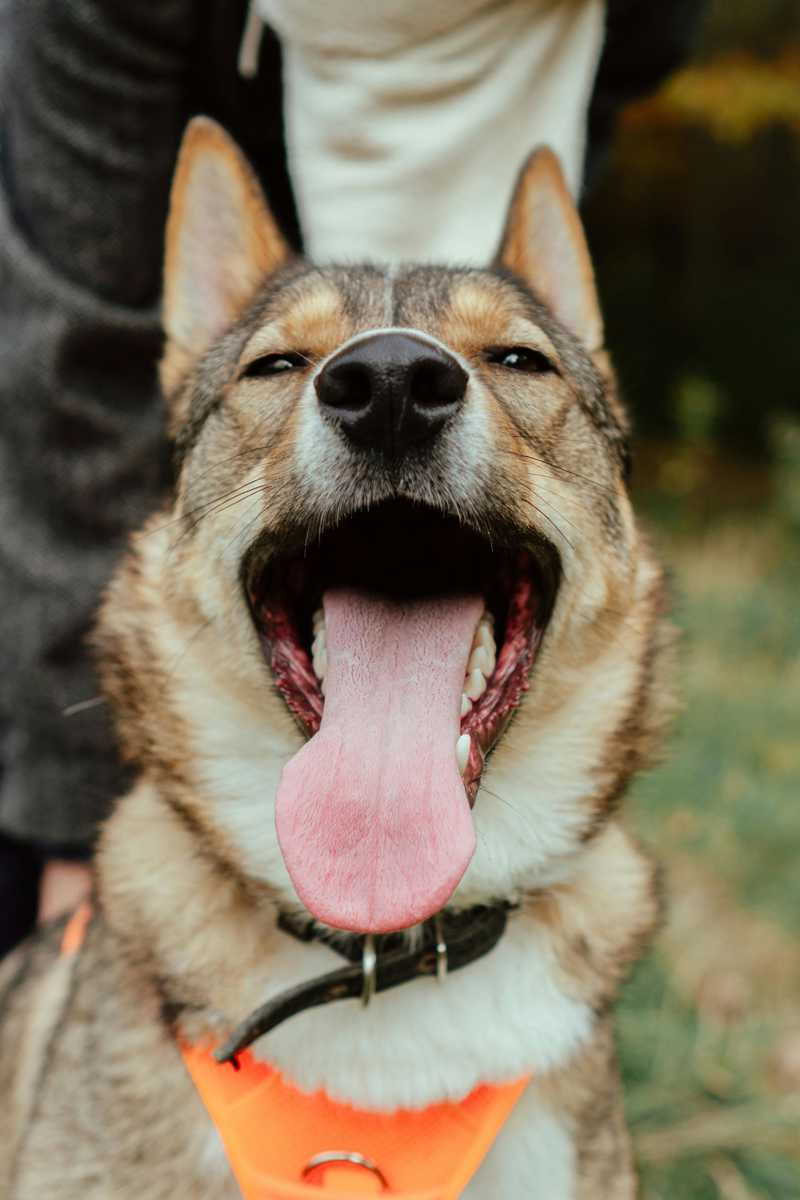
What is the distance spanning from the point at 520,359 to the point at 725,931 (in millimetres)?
2634

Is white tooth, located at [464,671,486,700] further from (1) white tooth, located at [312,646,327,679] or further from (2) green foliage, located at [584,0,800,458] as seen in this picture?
(2) green foliage, located at [584,0,800,458]

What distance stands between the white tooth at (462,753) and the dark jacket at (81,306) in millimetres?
1163

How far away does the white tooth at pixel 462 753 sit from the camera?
85.0 inches

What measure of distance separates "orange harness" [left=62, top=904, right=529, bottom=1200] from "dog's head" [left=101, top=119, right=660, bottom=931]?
34 centimetres

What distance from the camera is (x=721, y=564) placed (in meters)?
8.59

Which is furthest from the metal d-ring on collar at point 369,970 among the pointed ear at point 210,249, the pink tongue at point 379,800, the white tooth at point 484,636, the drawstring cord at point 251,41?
the drawstring cord at point 251,41

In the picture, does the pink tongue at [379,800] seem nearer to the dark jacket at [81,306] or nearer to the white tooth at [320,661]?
the white tooth at [320,661]

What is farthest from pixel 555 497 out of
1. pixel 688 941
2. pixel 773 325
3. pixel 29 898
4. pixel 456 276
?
pixel 773 325

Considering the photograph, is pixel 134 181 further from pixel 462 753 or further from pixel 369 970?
pixel 369 970

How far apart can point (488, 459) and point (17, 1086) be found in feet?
5.60

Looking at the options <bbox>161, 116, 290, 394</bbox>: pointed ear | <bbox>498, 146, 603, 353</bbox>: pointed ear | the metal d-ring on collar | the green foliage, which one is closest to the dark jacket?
<bbox>161, 116, 290, 394</bbox>: pointed ear

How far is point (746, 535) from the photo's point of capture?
9422 millimetres

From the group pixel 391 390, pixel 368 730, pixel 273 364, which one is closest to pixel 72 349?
pixel 273 364

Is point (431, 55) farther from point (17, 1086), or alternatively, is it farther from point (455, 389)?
point (17, 1086)
